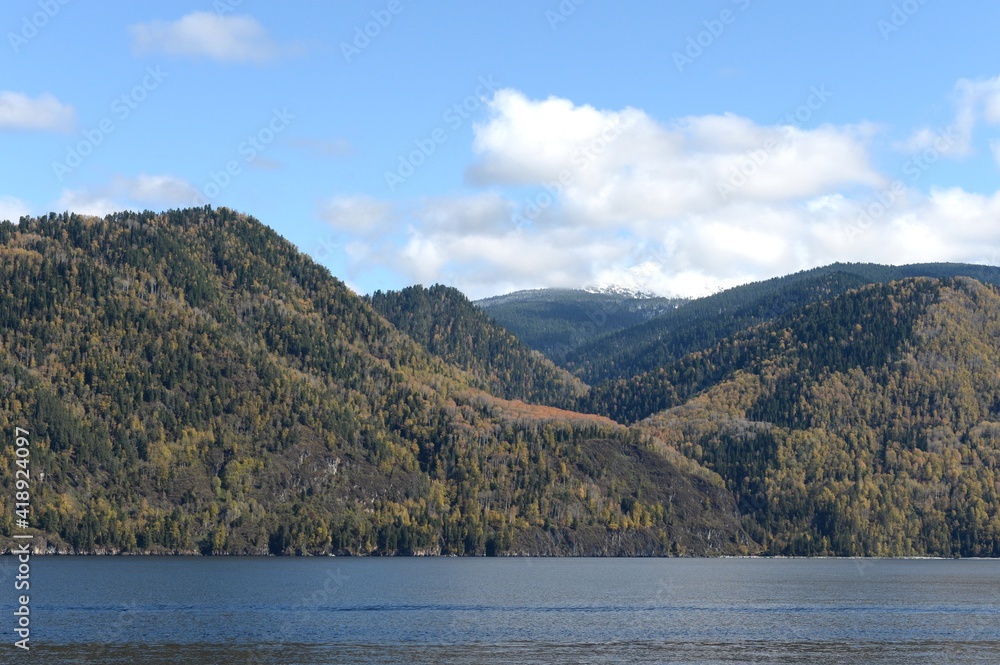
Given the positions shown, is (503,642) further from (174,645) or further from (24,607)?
(24,607)

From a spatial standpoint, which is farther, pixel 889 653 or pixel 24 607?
pixel 24 607

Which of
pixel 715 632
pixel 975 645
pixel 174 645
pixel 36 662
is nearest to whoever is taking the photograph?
pixel 36 662

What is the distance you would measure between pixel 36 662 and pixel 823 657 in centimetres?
8487

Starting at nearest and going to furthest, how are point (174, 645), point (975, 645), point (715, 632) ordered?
point (174, 645) → point (975, 645) → point (715, 632)

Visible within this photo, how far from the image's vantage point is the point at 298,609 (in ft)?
642

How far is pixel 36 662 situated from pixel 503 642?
53.2 m

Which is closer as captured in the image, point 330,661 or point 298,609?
point 330,661

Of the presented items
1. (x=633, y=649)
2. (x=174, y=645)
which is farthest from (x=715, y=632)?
(x=174, y=645)

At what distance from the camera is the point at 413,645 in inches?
6176

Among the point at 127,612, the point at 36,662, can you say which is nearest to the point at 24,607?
the point at 127,612

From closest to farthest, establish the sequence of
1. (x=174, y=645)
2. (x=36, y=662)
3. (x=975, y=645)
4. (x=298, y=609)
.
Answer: (x=36, y=662), (x=174, y=645), (x=975, y=645), (x=298, y=609)

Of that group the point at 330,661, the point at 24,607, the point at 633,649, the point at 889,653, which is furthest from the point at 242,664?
the point at 889,653

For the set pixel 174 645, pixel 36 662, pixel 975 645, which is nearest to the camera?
pixel 36 662

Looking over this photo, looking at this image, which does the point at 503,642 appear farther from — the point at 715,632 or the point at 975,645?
the point at 975,645
